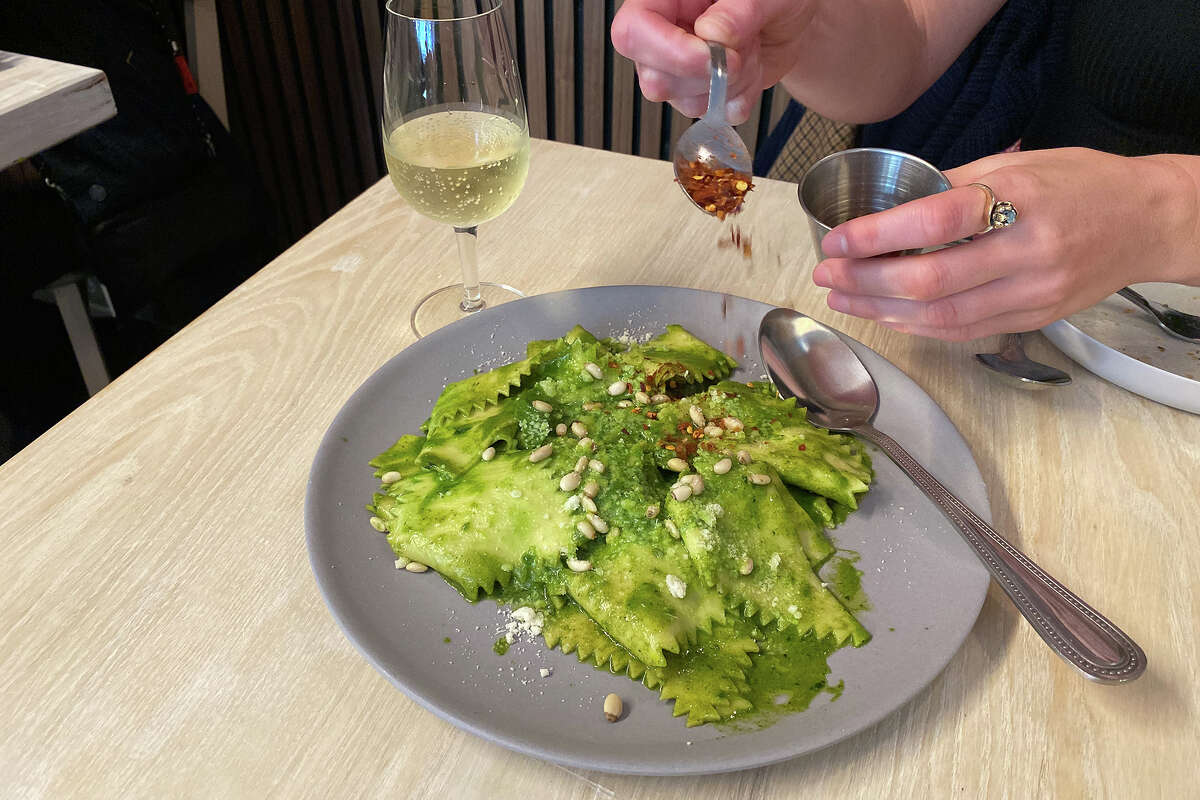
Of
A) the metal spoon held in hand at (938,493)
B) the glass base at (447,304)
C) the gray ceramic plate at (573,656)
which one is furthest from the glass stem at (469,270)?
the metal spoon held in hand at (938,493)

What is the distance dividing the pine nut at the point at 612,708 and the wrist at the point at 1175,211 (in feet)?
2.90

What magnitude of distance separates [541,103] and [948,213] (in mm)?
2484

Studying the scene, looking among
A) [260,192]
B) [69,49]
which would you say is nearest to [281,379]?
[69,49]

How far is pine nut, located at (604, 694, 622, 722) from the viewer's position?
731mm

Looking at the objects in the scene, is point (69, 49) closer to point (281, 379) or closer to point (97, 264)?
point (97, 264)

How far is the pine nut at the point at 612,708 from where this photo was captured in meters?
0.73

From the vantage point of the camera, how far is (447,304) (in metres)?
1.29

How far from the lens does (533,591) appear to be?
84 cm

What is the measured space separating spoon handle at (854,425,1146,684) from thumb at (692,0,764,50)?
0.62m

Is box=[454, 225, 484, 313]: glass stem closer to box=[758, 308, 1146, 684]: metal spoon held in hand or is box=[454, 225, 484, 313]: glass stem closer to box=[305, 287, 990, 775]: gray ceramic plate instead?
box=[305, 287, 990, 775]: gray ceramic plate

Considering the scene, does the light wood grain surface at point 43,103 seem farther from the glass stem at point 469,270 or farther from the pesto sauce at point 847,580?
the pesto sauce at point 847,580

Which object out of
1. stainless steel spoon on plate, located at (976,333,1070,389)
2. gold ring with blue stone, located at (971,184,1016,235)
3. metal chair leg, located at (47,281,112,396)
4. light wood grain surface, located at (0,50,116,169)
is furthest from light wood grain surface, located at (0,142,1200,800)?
metal chair leg, located at (47,281,112,396)

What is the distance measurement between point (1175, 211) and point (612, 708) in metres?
0.93

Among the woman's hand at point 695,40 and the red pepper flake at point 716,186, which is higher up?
the woman's hand at point 695,40
